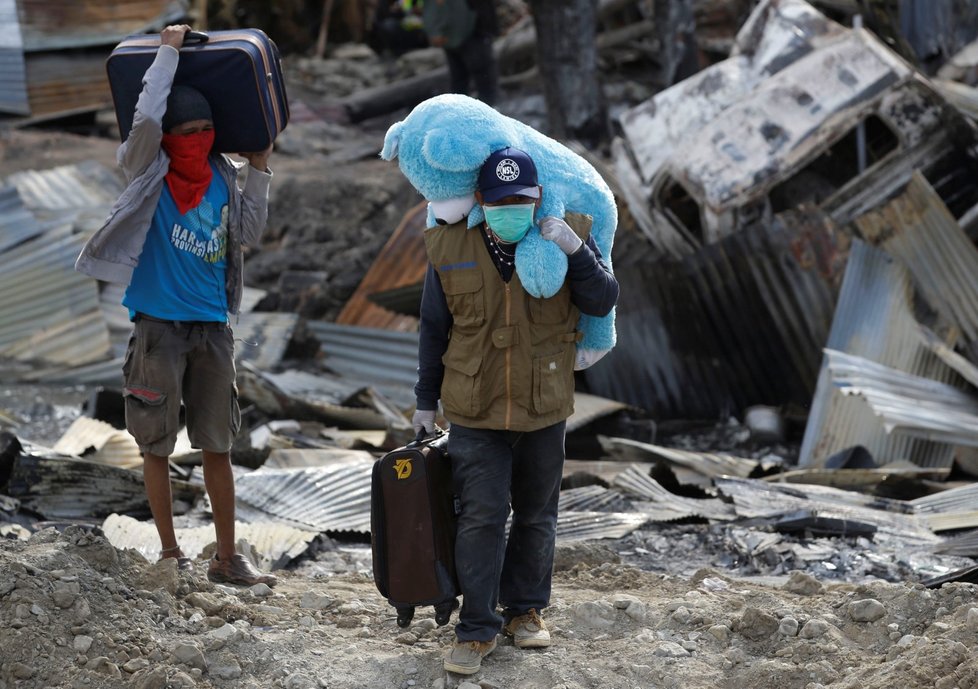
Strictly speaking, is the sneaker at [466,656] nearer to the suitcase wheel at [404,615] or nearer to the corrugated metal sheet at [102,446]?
the suitcase wheel at [404,615]

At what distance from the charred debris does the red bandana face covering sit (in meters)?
1.65

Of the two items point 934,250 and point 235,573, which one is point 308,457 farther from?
point 934,250

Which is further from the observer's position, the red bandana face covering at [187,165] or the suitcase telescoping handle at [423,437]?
the red bandana face covering at [187,165]

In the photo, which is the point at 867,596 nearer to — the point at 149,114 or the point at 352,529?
the point at 352,529

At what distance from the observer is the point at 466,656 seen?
380cm

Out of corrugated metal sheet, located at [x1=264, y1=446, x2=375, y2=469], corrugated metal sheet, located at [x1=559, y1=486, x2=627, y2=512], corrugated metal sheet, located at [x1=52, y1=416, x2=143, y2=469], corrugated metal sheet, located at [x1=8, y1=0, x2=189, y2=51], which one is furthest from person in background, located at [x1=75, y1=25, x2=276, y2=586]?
corrugated metal sheet, located at [x1=8, y1=0, x2=189, y2=51]

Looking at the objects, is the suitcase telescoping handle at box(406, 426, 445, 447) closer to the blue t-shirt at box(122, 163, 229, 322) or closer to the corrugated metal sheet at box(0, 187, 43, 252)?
the blue t-shirt at box(122, 163, 229, 322)

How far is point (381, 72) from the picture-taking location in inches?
771

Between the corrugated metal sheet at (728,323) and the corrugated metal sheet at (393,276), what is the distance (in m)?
1.67

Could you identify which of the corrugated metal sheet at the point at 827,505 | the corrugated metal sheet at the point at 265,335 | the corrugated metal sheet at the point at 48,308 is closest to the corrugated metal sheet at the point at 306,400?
the corrugated metal sheet at the point at 265,335

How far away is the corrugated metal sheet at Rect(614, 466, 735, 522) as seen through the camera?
6.00 meters

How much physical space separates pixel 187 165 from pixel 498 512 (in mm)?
1706

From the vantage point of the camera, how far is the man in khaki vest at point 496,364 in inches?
146

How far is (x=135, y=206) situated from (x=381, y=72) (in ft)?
51.9
